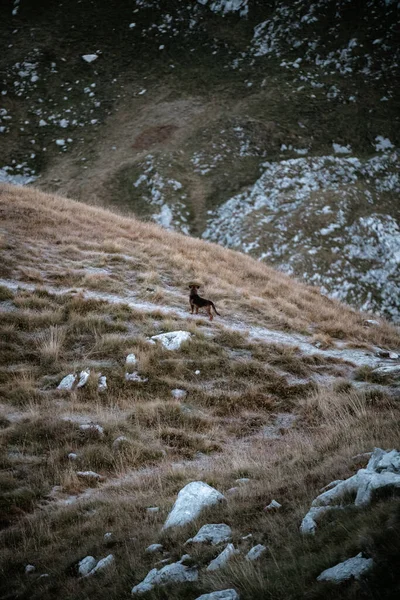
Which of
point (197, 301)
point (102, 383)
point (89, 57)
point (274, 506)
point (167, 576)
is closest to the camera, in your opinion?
point (167, 576)

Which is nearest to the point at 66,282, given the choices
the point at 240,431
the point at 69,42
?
the point at 240,431

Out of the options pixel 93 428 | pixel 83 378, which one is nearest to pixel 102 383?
pixel 83 378

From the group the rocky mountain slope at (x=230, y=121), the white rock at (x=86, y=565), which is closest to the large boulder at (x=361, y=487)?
the white rock at (x=86, y=565)

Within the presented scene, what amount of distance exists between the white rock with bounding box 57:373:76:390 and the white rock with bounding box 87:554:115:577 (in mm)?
5084

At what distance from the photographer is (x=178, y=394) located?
9.44 m

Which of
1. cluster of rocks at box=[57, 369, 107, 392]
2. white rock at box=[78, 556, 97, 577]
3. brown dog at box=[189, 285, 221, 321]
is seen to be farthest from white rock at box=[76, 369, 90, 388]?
white rock at box=[78, 556, 97, 577]

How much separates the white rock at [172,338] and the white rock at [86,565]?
653 centimetres

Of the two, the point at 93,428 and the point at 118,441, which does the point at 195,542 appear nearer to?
the point at 118,441

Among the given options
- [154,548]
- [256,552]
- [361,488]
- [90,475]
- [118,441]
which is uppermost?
[361,488]

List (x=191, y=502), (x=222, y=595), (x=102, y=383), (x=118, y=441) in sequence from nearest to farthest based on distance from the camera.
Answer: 1. (x=222, y=595)
2. (x=191, y=502)
3. (x=118, y=441)
4. (x=102, y=383)

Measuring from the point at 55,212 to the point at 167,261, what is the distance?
585cm

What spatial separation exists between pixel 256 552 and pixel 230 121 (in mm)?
39597

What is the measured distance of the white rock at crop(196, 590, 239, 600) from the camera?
3.21 m

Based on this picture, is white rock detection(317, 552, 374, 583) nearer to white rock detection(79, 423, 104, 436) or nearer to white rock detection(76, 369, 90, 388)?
white rock detection(79, 423, 104, 436)
